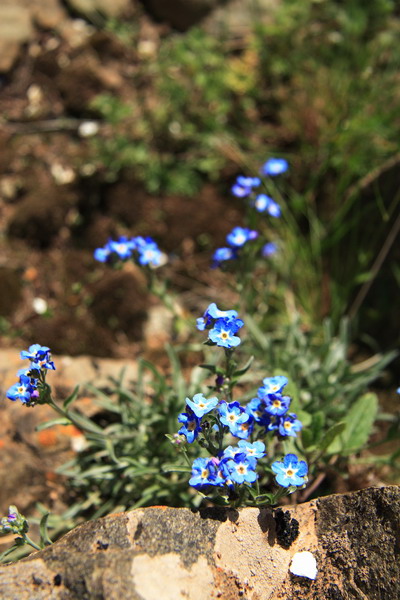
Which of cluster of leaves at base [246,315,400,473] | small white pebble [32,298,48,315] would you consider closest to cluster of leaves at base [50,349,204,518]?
cluster of leaves at base [246,315,400,473]

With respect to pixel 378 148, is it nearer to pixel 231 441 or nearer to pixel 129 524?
pixel 231 441

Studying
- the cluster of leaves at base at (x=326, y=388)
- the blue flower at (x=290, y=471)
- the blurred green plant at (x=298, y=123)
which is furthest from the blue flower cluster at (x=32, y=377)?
the blurred green plant at (x=298, y=123)

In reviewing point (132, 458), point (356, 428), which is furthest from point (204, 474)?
point (356, 428)

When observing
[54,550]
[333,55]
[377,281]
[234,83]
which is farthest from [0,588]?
[333,55]

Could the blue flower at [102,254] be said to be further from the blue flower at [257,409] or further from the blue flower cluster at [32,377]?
the blue flower at [257,409]

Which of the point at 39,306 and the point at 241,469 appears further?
the point at 39,306

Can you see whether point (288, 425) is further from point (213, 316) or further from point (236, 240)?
point (236, 240)
